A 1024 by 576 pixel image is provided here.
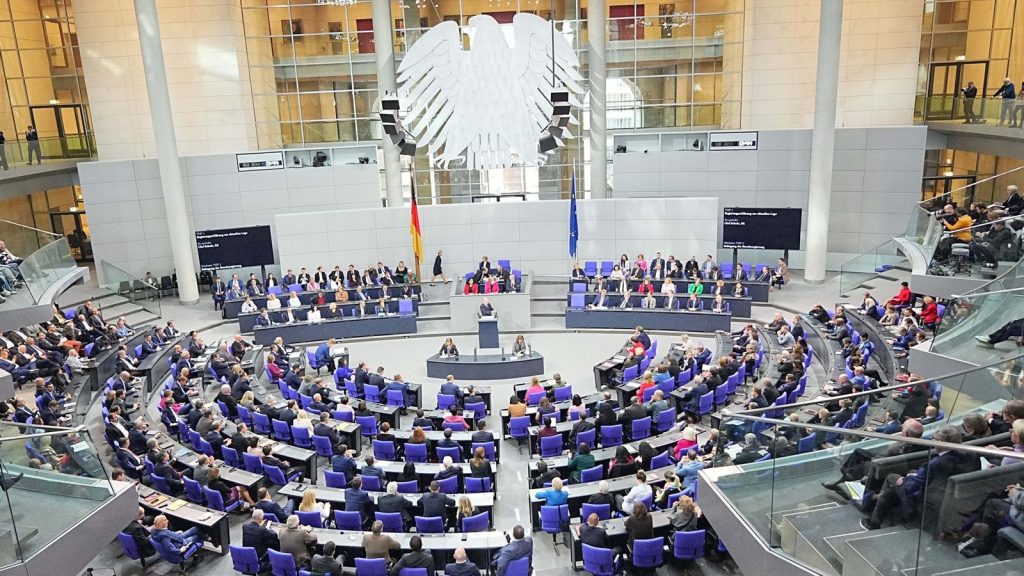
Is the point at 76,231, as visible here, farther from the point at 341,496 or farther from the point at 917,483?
the point at 917,483

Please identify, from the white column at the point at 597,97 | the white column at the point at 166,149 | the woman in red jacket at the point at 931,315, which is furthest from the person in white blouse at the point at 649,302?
the white column at the point at 166,149

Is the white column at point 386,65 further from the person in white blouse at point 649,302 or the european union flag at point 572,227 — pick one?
the person in white blouse at point 649,302

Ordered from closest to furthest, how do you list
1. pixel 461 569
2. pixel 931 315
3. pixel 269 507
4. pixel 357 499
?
pixel 461 569 < pixel 269 507 < pixel 357 499 < pixel 931 315

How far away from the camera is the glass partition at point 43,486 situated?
6852mm

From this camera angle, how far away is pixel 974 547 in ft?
14.9

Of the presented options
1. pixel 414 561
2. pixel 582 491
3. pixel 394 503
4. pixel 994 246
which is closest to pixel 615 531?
pixel 582 491

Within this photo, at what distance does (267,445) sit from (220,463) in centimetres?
77

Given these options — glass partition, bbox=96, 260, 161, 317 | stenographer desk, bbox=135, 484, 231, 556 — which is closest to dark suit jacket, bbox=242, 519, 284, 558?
stenographer desk, bbox=135, 484, 231, 556

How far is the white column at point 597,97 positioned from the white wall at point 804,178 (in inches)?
20.5

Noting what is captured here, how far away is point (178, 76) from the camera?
25.0 m

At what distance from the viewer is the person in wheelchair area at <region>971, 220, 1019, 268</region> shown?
40.6 ft

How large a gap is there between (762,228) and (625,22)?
8.75 metres

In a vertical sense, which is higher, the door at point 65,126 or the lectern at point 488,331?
the door at point 65,126

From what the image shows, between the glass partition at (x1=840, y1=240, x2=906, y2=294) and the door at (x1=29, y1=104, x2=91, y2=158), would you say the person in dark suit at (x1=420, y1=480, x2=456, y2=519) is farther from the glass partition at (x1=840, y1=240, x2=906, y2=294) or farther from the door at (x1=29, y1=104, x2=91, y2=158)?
the door at (x1=29, y1=104, x2=91, y2=158)
